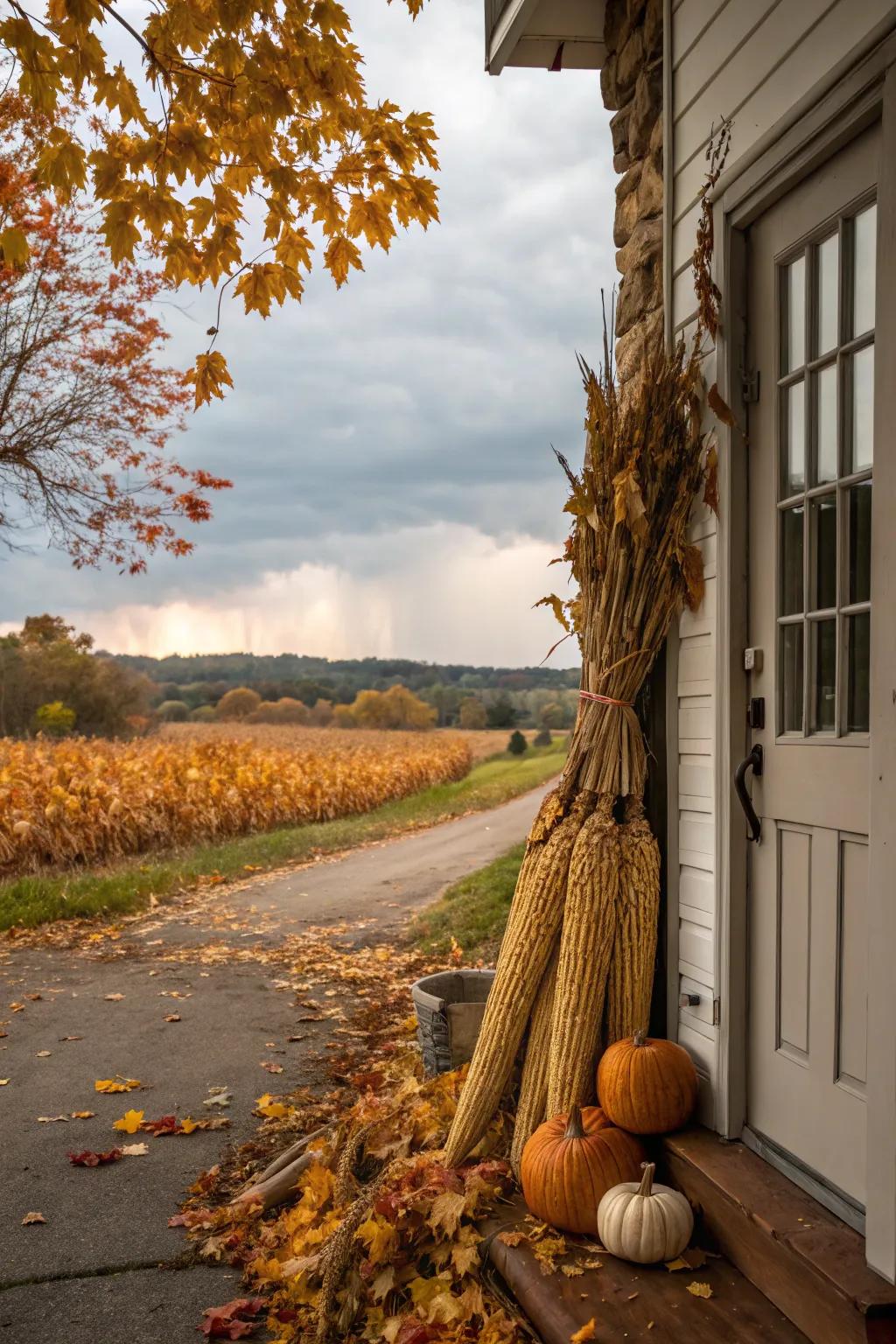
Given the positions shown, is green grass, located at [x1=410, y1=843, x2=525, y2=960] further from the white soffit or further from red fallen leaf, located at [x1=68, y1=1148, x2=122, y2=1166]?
the white soffit

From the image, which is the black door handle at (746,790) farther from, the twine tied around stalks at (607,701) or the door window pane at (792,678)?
the twine tied around stalks at (607,701)

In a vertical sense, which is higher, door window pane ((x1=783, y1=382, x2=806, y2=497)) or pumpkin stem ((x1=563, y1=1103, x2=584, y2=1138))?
door window pane ((x1=783, y1=382, x2=806, y2=497))

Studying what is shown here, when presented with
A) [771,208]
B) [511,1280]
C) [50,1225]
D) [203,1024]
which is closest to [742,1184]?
[511,1280]

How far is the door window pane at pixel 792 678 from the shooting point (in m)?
2.86

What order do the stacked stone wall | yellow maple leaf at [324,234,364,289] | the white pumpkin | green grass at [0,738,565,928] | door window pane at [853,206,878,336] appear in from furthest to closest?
green grass at [0,738,565,928]
yellow maple leaf at [324,234,364,289]
the stacked stone wall
the white pumpkin
door window pane at [853,206,878,336]

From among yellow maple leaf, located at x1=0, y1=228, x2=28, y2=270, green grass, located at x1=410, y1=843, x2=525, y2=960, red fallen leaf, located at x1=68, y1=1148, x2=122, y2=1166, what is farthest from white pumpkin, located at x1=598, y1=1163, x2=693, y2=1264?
green grass, located at x1=410, y1=843, x2=525, y2=960

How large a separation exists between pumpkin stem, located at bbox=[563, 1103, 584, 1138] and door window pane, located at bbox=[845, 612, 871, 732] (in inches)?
52.4

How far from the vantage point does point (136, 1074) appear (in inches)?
190

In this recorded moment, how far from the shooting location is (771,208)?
2.98m

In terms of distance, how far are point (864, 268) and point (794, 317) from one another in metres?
0.32

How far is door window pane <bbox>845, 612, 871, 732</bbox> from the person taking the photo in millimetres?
2566

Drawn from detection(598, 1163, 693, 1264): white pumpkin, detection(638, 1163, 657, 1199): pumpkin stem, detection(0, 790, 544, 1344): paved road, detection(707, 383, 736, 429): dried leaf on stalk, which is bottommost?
detection(0, 790, 544, 1344): paved road

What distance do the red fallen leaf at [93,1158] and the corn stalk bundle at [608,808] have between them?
4.66ft

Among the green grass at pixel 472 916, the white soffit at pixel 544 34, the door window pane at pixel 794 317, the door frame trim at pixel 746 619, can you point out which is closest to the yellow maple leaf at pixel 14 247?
the white soffit at pixel 544 34
